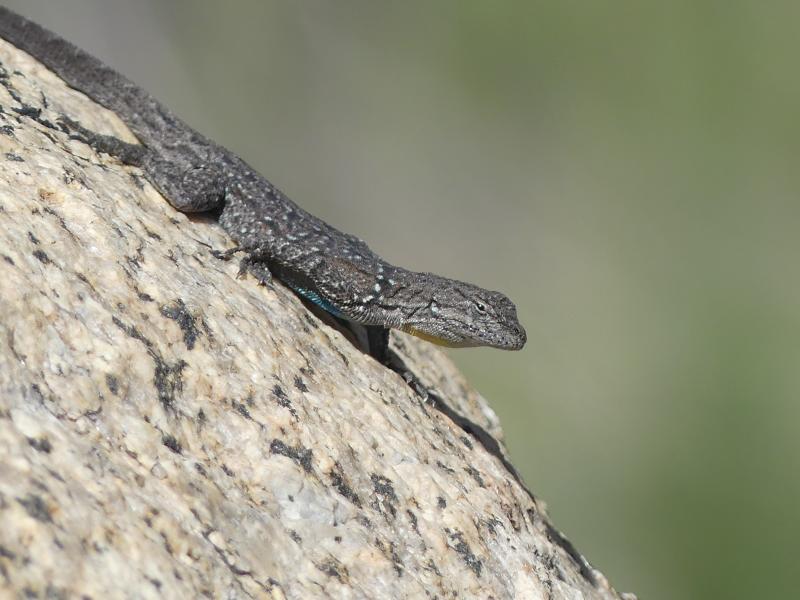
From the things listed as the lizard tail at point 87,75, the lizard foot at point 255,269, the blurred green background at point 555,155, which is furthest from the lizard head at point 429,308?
the blurred green background at point 555,155

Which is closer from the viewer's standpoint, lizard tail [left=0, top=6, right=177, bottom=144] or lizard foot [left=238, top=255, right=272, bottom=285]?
lizard foot [left=238, top=255, right=272, bottom=285]

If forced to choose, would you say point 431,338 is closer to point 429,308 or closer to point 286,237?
point 429,308

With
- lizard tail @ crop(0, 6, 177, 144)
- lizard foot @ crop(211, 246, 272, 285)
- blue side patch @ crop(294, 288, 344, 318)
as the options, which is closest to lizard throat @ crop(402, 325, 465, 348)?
blue side patch @ crop(294, 288, 344, 318)

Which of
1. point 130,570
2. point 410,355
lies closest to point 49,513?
point 130,570

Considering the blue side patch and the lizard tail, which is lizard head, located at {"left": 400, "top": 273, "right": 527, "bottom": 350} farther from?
the lizard tail

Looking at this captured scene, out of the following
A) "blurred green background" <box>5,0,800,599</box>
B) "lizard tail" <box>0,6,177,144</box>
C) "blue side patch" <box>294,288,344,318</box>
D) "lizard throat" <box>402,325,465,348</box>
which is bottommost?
"blue side patch" <box>294,288,344,318</box>

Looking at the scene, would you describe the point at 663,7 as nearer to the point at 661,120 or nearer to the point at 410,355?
the point at 661,120
